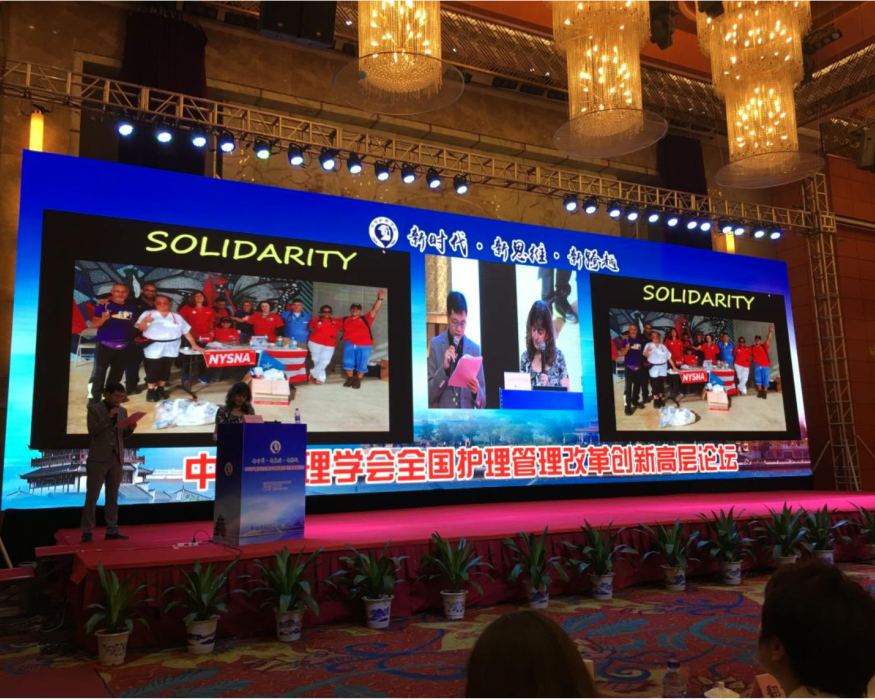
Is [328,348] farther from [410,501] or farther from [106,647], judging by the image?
[106,647]

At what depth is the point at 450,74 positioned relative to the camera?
4508 millimetres

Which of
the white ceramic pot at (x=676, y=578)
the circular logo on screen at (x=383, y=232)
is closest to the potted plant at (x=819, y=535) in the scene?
the white ceramic pot at (x=676, y=578)

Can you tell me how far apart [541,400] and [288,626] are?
197 inches

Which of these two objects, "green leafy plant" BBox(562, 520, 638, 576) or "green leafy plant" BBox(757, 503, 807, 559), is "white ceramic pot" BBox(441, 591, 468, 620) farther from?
"green leafy plant" BBox(757, 503, 807, 559)

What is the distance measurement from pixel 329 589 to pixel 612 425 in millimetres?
5378

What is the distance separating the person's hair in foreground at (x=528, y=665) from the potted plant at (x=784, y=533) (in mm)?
5584

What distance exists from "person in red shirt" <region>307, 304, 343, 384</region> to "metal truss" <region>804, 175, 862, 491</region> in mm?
7229

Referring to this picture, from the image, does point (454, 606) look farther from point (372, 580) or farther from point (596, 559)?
point (596, 559)

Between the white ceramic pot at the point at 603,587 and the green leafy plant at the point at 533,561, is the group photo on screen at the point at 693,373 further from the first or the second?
the green leafy plant at the point at 533,561

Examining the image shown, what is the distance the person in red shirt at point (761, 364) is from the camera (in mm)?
10023

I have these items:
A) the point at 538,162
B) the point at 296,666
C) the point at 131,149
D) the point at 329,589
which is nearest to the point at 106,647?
the point at 296,666

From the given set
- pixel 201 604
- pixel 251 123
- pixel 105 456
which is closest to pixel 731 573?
pixel 201 604

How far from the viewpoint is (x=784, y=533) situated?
5.87 metres

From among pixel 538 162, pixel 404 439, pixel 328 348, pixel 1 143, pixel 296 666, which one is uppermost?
pixel 538 162
